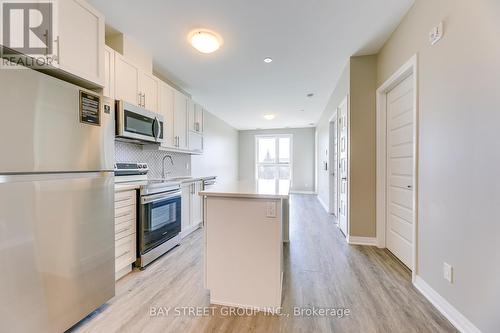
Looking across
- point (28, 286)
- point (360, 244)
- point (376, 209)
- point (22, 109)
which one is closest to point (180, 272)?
point (28, 286)

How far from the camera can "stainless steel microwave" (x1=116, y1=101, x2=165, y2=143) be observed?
7.54 feet

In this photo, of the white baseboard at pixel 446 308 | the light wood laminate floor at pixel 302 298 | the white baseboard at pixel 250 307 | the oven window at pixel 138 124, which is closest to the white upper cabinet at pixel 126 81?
the oven window at pixel 138 124

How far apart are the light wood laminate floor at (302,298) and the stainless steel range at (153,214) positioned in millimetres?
158

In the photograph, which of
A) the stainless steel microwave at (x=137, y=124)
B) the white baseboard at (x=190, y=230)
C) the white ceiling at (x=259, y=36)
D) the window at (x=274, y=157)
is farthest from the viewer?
the window at (x=274, y=157)

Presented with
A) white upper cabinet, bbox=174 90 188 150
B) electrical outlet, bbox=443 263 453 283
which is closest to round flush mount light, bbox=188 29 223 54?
white upper cabinet, bbox=174 90 188 150

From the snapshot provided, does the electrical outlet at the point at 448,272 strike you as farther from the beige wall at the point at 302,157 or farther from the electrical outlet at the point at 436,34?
the beige wall at the point at 302,157

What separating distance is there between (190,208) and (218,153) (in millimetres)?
3592

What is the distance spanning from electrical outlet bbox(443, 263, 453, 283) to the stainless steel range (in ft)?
9.22

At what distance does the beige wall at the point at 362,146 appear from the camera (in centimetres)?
305

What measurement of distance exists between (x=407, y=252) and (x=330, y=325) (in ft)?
4.79

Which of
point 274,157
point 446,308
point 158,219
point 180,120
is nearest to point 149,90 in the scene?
point 180,120

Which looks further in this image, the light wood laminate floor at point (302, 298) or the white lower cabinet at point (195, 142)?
the white lower cabinet at point (195, 142)

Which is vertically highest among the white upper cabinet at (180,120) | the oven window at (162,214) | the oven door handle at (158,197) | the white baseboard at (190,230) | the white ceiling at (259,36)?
the white ceiling at (259,36)

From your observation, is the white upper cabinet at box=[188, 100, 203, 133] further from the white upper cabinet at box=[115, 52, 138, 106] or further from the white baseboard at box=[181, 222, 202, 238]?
the white baseboard at box=[181, 222, 202, 238]
